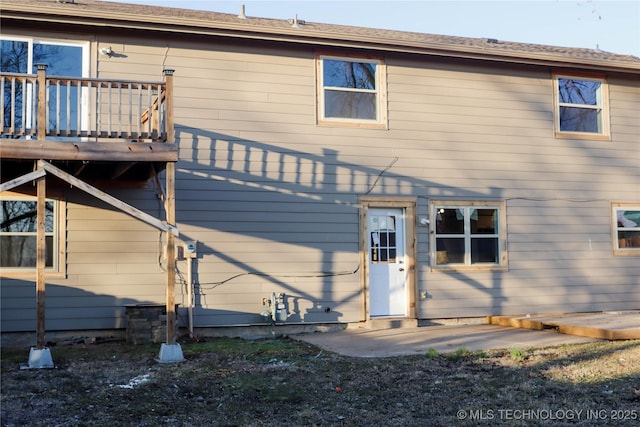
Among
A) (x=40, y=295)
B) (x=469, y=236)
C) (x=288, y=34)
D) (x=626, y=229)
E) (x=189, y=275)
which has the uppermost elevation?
(x=288, y=34)

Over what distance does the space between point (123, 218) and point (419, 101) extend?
5093 mm

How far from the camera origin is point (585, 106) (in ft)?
39.8

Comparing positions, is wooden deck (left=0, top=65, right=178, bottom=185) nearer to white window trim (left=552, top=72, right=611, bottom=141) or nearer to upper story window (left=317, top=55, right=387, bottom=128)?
upper story window (left=317, top=55, right=387, bottom=128)

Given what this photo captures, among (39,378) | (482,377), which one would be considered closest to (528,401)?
(482,377)

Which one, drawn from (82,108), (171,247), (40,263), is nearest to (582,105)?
(171,247)

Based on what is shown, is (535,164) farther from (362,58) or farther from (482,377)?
(482,377)

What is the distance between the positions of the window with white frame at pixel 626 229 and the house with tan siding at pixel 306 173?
3 centimetres

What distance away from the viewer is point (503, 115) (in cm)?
1160

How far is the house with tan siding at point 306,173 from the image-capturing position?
30.2 feet

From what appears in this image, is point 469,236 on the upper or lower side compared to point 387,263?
upper

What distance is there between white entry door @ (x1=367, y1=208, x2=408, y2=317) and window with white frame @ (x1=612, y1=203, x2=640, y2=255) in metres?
4.13

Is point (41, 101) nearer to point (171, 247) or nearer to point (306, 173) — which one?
point (171, 247)

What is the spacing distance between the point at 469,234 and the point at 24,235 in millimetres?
6917

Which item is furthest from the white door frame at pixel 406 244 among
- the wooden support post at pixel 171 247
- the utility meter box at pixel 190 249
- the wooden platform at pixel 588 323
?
the wooden support post at pixel 171 247
